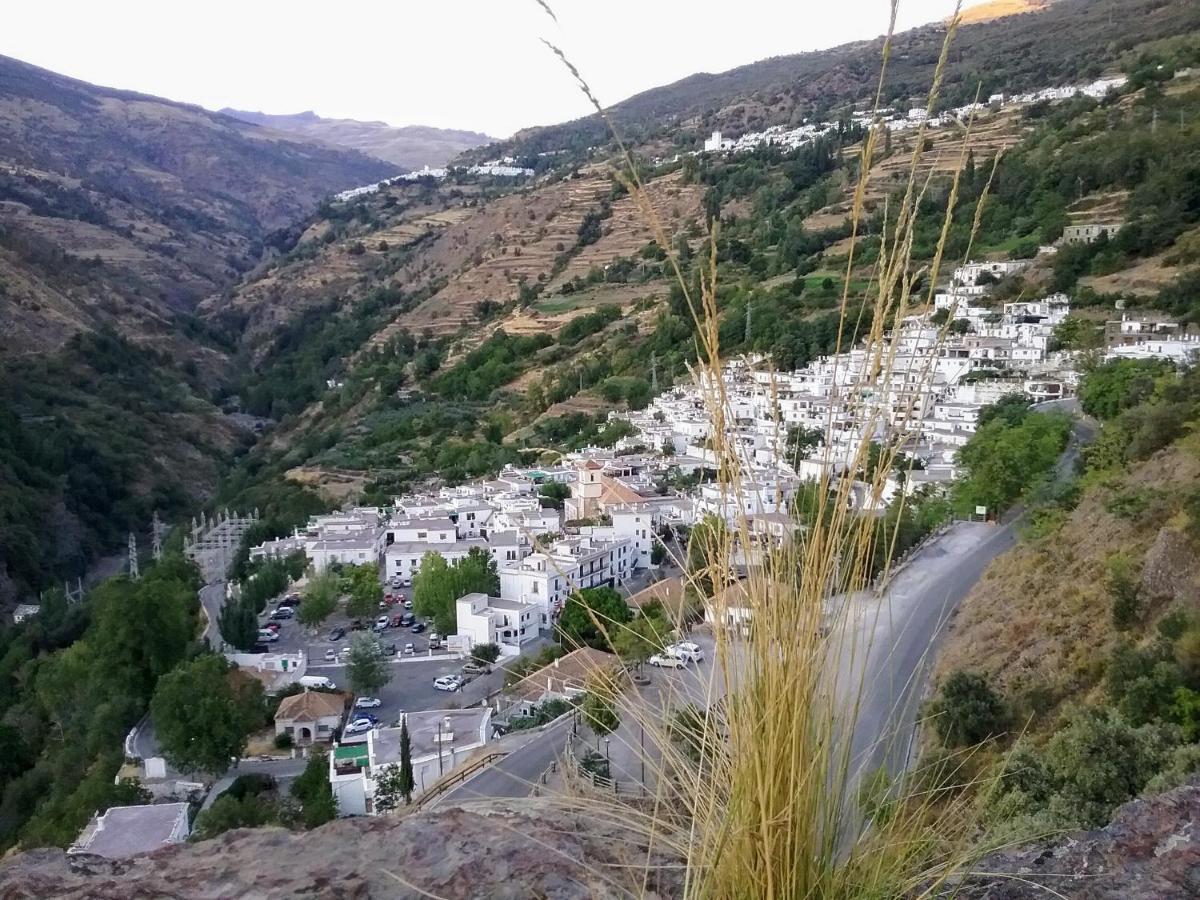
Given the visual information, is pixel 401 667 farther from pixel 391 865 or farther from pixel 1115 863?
pixel 1115 863

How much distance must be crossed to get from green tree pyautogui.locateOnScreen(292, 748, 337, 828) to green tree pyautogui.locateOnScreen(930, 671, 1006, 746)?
14.3ft

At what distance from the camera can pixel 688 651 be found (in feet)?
3.81

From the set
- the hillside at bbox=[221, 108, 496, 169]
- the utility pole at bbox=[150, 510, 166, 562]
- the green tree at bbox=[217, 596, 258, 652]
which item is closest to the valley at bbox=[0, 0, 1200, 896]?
the utility pole at bbox=[150, 510, 166, 562]

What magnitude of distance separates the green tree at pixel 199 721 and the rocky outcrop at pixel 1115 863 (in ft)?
26.4

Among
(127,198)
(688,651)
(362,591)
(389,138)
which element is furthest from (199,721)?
(389,138)

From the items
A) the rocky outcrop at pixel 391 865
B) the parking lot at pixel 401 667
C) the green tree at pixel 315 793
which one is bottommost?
the parking lot at pixel 401 667

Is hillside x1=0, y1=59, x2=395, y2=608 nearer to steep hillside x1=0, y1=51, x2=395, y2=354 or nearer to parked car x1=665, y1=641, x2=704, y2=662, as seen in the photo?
steep hillside x1=0, y1=51, x2=395, y2=354

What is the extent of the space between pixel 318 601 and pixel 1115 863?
11398 millimetres

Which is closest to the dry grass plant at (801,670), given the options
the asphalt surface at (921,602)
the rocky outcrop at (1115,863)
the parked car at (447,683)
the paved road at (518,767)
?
the rocky outcrop at (1115,863)

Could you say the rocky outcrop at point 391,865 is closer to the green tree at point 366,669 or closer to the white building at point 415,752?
the white building at point 415,752

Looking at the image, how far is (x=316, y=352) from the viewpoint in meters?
35.6

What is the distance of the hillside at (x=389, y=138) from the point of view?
12425 centimetres

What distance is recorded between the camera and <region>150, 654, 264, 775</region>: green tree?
7961mm

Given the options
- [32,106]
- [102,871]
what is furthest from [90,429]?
[32,106]
